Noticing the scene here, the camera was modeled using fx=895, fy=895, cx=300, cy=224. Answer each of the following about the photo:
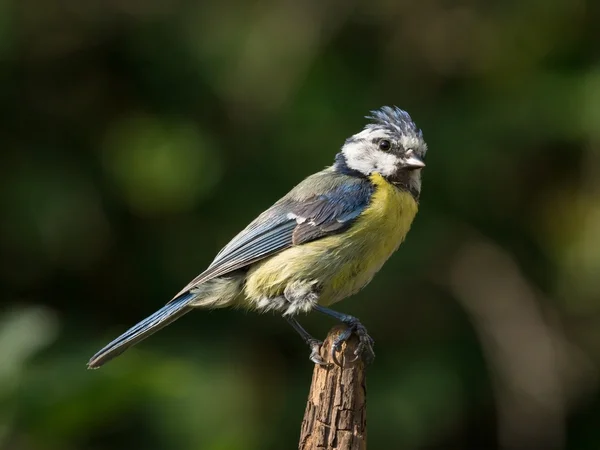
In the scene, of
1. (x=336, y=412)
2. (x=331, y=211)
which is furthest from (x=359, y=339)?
(x=331, y=211)

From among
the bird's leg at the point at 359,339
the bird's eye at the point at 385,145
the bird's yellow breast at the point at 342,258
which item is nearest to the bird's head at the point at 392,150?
the bird's eye at the point at 385,145

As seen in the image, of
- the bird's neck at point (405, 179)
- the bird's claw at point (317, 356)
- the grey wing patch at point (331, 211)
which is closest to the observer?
the bird's claw at point (317, 356)

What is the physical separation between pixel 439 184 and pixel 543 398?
3.52 ft

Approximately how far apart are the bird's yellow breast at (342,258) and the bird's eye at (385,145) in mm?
182

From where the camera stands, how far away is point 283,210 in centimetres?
294

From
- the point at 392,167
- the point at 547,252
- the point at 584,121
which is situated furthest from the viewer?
the point at 547,252

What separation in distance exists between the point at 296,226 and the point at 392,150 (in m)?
0.41

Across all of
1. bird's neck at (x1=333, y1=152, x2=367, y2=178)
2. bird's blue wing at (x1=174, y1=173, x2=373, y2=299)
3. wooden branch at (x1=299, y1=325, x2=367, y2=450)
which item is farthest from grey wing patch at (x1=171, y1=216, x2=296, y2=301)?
wooden branch at (x1=299, y1=325, x2=367, y2=450)

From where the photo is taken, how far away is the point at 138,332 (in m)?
2.70

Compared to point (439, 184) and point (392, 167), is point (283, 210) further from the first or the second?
point (439, 184)

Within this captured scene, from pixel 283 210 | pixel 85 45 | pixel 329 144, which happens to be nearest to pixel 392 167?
pixel 283 210

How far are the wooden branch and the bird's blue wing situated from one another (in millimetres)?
707

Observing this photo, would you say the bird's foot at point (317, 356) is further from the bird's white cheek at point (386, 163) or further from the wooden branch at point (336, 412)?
the bird's white cheek at point (386, 163)

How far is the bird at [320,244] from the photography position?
273cm
